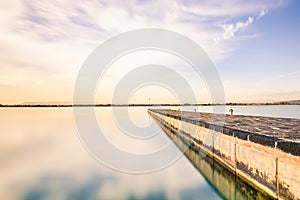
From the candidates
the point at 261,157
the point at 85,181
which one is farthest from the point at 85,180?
the point at 261,157

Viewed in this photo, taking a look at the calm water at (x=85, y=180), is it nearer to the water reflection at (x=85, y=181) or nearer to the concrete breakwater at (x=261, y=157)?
the water reflection at (x=85, y=181)

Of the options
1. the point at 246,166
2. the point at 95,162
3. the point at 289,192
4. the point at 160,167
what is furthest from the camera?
the point at 95,162

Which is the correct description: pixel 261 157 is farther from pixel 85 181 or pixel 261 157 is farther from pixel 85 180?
pixel 85 180

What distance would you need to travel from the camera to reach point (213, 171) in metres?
11.4

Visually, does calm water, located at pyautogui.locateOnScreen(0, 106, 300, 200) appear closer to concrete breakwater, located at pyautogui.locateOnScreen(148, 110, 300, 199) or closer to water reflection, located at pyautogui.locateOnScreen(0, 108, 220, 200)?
water reflection, located at pyautogui.locateOnScreen(0, 108, 220, 200)

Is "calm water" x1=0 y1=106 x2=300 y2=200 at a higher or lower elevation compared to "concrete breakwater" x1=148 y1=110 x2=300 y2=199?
lower

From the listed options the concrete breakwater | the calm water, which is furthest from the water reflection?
the concrete breakwater

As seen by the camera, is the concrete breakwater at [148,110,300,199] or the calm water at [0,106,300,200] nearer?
the concrete breakwater at [148,110,300,199]

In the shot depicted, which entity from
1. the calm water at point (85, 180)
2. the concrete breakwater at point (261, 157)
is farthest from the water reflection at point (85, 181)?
the concrete breakwater at point (261, 157)

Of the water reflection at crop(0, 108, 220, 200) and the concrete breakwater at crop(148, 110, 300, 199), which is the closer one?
the concrete breakwater at crop(148, 110, 300, 199)

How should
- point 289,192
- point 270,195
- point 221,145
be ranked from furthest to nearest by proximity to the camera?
point 221,145 → point 270,195 → point 289,192

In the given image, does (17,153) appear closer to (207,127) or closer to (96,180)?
(96,180)

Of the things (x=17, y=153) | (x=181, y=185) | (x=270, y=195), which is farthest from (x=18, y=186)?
(x=270, y=195)

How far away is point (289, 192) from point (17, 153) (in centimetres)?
1635
